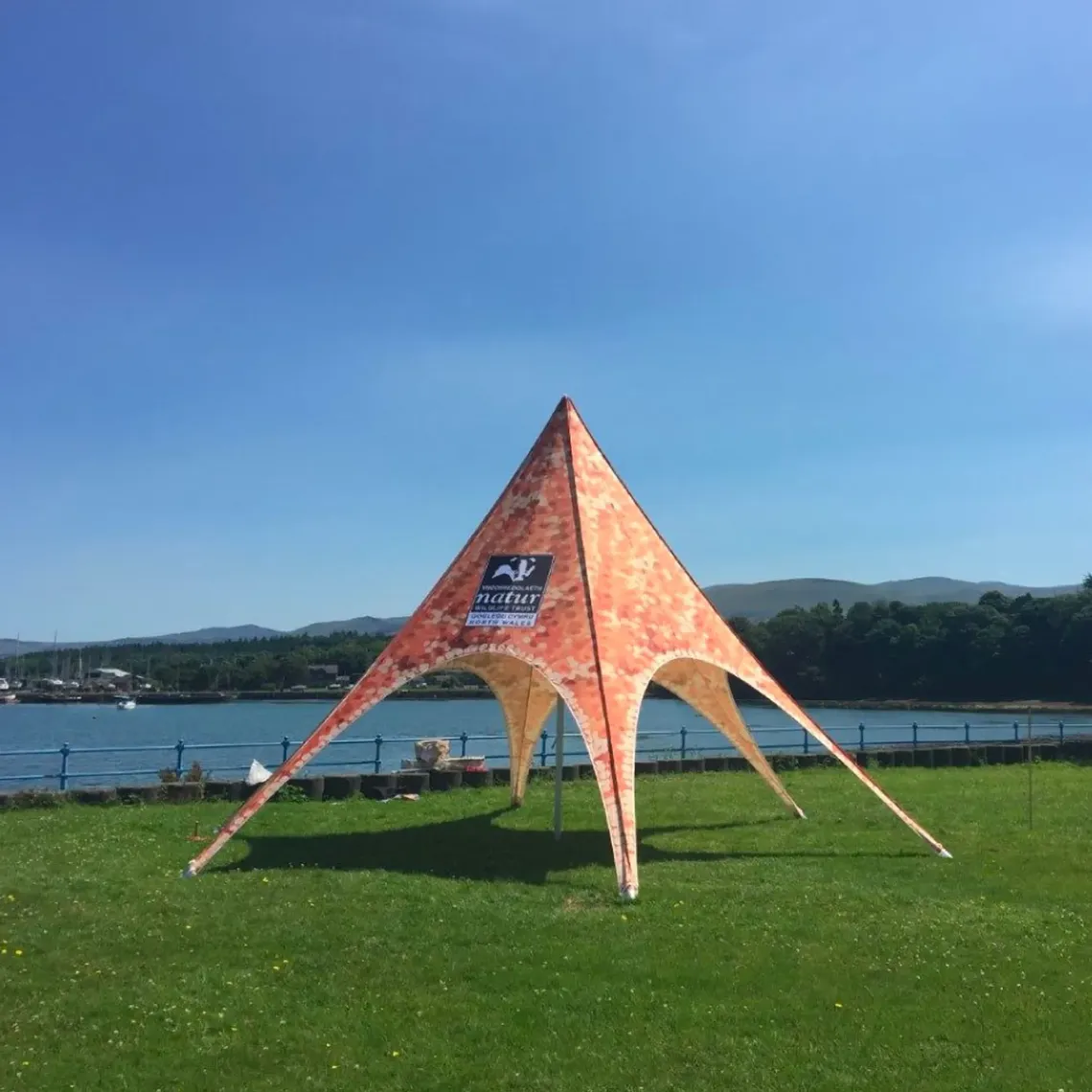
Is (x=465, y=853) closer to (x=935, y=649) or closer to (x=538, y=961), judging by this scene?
(x=538, y=961)

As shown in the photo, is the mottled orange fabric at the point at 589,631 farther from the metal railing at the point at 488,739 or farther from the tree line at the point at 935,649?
the tree line at the point at 935,649

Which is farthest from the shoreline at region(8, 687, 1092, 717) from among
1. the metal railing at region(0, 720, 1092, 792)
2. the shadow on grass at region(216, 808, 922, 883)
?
the shadow on grass at region(216, 808, 922, 883)

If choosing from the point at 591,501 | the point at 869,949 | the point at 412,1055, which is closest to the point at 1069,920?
the point at 869,949

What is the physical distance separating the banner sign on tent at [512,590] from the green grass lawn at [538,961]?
9.37 ft

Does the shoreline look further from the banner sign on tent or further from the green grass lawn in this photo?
the green grass lawn

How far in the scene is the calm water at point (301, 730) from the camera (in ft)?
116

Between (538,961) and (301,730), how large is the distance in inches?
2329

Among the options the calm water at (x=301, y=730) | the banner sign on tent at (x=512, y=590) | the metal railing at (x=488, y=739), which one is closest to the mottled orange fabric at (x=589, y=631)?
the banner sign on tent at (x=512, y=590)

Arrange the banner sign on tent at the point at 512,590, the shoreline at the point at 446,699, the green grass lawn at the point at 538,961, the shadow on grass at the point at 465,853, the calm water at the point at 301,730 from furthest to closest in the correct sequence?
the shoreline at the point at 446,699 → the calm water at the point at 301,730 → the banner sign on tent at the point at 512,590 → the shadow on grass at the point at 465,853 → the green grass lawn at the point at 538,961

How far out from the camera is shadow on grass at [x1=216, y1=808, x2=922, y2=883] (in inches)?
475

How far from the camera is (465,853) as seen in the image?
13.1 meters

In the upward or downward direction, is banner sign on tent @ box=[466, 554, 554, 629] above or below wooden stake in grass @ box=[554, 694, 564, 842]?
above

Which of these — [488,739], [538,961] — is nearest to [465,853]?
[538,961]

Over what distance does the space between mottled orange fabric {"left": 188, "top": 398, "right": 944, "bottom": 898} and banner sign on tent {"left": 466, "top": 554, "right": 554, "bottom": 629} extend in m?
0.09
